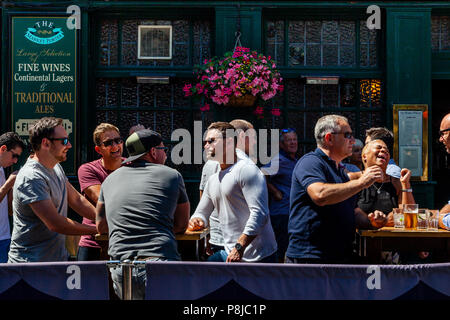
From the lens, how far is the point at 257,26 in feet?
24.1

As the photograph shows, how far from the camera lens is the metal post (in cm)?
290

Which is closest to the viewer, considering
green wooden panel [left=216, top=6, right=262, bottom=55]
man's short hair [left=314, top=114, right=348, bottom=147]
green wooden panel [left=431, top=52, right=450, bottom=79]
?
man's short hair [left=314, top=114, right=348, bottom=147]

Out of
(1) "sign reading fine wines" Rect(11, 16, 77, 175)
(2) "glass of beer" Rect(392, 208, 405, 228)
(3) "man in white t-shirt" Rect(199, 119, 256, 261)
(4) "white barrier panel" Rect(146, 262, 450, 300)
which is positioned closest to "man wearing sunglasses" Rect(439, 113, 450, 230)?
(2) "glass of beer" Rect(392, 208, 405, 228)

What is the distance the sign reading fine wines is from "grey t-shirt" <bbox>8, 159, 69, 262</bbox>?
4002 mm

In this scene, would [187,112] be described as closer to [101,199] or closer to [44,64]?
[44,64]

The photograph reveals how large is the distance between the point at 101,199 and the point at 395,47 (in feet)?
18.3

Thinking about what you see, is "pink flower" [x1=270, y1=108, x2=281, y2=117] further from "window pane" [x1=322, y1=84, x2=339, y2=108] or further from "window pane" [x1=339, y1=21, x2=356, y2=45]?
"window pane" [x1=339, y1=21, x2=356, y2=45]

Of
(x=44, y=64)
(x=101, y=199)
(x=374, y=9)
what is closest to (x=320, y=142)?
(x=101, y=199)

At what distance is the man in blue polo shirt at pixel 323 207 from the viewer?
3260mm

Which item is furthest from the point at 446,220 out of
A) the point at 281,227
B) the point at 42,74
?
the point at 42,74

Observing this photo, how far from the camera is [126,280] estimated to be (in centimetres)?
291

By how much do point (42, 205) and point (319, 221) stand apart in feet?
5.90

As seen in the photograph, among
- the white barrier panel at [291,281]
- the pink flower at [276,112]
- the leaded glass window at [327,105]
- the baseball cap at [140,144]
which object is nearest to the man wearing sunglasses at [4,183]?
the baseball cap at [140,144]

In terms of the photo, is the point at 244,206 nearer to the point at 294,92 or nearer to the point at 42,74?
the point at 294,92
